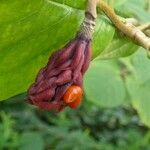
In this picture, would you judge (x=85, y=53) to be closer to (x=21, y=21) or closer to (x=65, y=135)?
(x=21, y=21)

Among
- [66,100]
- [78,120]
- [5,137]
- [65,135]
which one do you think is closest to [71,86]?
[66,100]

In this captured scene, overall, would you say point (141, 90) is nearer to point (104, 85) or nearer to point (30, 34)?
point (104, 85)

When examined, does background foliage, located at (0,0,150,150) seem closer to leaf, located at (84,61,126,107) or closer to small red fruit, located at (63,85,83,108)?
leaf, located at (84,61,126,107)

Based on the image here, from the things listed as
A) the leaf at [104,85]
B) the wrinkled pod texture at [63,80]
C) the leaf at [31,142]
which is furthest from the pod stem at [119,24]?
the leaf at [31,142]

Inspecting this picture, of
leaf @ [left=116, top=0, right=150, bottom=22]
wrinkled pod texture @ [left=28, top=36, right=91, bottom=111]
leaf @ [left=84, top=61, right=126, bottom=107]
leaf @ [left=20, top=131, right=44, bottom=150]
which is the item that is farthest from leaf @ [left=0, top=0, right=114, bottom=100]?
leaf @ [left=20, top=131, right=44, bottom=150]

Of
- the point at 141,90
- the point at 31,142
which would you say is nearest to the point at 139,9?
the point at 141,90

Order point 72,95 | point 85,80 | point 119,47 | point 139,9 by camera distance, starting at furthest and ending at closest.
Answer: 1. point 85,80
2. point 139,9
3. point 119,47
4. point 72,95

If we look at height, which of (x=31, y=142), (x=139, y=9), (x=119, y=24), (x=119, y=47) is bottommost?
(x=31, y=142)
